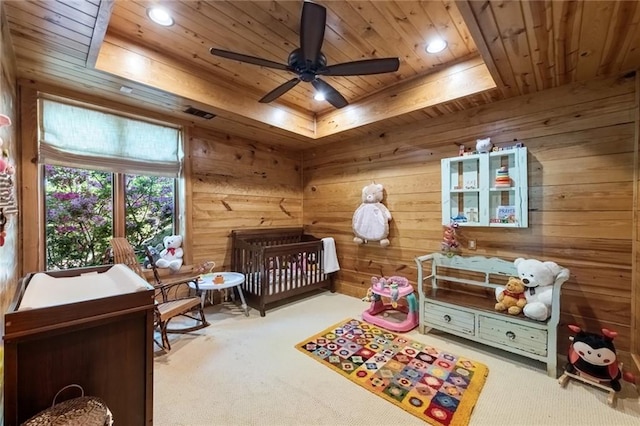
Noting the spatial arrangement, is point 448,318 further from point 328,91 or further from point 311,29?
point 311,29

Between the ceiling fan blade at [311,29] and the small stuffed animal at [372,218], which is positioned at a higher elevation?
the ceiling fan blade at [311,29]

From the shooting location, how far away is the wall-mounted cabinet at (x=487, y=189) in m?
2.58

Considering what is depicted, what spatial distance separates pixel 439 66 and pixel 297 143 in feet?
7.29

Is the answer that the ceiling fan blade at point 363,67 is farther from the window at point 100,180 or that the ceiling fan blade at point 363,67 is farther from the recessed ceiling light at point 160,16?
the window at point 100,180

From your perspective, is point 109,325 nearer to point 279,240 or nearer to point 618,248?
point 279,240

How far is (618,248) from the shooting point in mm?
2230

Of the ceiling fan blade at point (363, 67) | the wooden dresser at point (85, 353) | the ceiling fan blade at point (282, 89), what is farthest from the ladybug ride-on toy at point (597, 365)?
the ceiling fan blade at point (282, 89)

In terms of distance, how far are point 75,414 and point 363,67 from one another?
7.98 ft

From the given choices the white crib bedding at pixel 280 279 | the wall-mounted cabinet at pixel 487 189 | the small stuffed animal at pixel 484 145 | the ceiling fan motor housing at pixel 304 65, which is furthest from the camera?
the white crib bedding at pixel 280 279

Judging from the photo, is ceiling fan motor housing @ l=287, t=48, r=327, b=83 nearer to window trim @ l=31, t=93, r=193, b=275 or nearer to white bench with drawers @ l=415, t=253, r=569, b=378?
white bench with drawers @ l=415, t=253, r=569, b=378

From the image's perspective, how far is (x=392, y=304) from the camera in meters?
3.06

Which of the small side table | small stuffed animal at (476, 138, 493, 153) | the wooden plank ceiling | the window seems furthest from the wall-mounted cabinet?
the window

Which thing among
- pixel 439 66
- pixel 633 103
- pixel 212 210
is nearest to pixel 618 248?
pixel 633 103

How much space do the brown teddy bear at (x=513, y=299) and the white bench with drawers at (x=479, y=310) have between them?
54 mm
